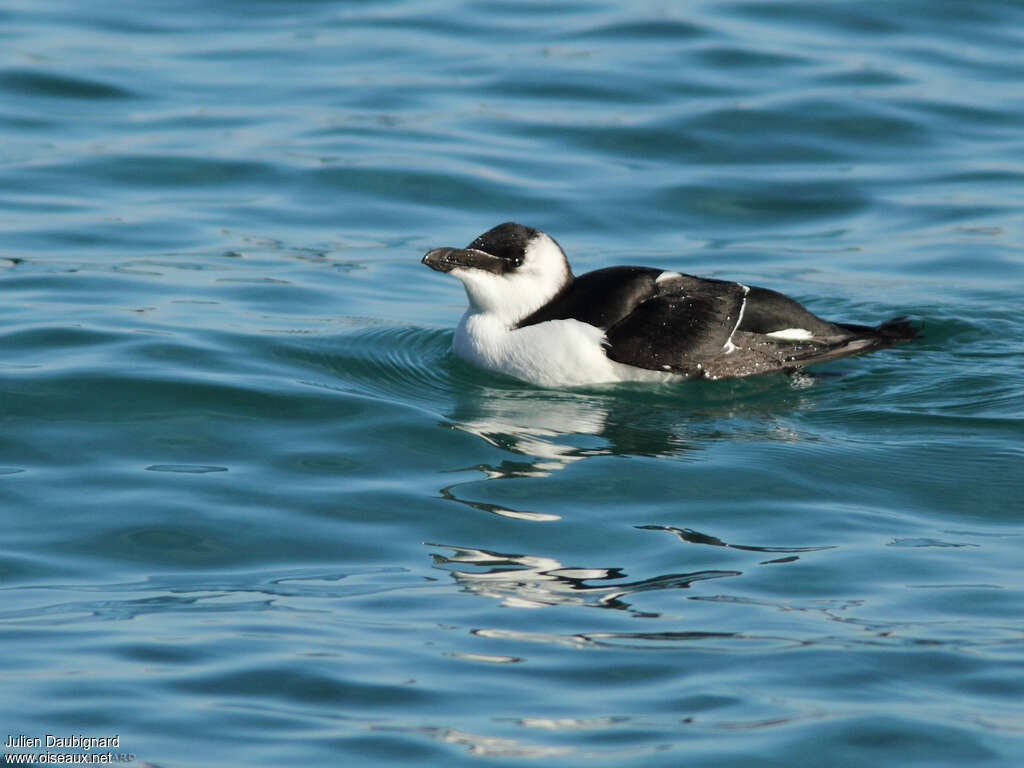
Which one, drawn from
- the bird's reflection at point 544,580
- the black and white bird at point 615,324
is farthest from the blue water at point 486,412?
the black and white bird at point 615,324

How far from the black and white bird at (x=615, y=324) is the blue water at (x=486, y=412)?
14cm

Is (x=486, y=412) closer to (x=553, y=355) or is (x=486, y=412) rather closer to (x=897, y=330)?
(x=553, y=355)

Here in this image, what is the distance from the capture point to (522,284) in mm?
8648

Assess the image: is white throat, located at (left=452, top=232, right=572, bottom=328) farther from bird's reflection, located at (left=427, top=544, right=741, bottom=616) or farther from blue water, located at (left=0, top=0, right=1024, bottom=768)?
bird's reflection, located at (left=427, top=544, right=741, bottom=616)

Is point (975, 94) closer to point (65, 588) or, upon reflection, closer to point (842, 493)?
point (842, 493)

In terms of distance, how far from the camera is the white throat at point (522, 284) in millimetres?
8633

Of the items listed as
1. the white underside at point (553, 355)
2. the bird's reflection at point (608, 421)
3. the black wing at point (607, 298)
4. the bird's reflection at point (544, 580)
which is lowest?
the bird's reflection at point (544, 580)

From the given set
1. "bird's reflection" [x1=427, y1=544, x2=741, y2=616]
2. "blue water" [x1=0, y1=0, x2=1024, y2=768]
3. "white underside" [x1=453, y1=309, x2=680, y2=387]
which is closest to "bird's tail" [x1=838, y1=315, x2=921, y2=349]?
"blue water" [x1=0, y1=0, x2=1024, y2=768]

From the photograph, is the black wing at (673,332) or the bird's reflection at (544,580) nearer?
the bird's reflection at (544,580)

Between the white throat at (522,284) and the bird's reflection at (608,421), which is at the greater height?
the white throat at (522,284)

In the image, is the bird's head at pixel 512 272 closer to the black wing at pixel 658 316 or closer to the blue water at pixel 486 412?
the black wing at pixel 658 316

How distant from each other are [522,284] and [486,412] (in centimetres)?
87

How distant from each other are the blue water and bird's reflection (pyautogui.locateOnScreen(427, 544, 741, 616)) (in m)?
0.02

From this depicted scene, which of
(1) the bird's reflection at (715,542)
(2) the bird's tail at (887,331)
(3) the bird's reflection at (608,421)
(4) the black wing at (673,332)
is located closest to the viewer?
(1) the bird's reflection at (715,542)
